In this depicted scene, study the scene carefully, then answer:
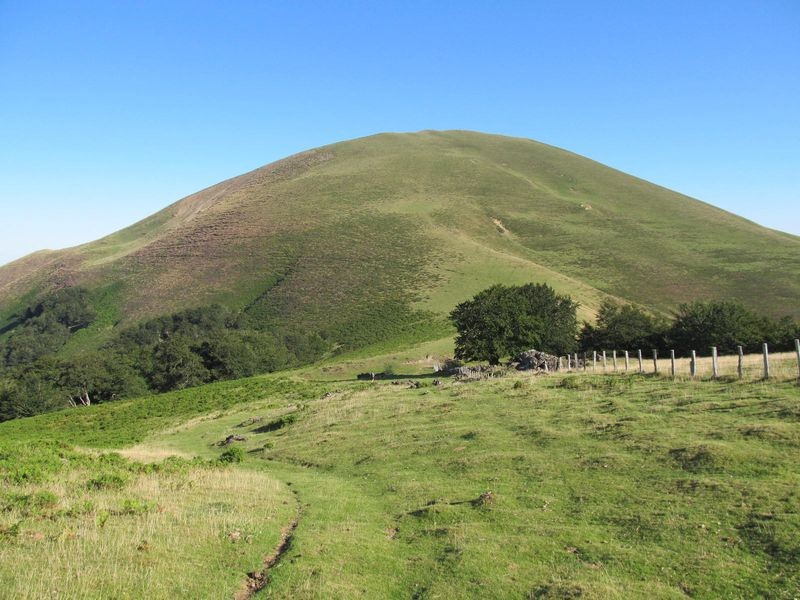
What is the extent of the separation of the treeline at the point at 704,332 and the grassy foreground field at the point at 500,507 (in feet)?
128

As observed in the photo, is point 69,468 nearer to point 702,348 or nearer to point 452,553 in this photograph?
point 452,553

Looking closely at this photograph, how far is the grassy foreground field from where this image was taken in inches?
404

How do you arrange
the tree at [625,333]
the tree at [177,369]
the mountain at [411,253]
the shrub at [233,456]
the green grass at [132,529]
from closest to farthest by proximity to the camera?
the green grass at [132,529] < the shrub at [233,456] < the tree at [625,333] < the tree at [177,369] < the mountain at [411,253]

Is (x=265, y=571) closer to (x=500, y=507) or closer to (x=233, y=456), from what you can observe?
(x=500, y=507)

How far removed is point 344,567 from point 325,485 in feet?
27.3

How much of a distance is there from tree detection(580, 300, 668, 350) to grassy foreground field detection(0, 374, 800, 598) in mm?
43620

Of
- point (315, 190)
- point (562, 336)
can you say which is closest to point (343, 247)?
point (315, 190)

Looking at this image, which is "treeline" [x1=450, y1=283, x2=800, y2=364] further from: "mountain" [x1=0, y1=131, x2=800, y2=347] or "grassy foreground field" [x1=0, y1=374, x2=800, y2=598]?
"grassy foreground field" [x1=0, y1=374, x2=800, y2=598]

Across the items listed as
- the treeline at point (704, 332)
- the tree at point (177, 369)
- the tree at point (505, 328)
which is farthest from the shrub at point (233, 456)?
the tree at point (177, 369)

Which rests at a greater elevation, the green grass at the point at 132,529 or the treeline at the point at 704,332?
the green grass at the point at 132,529

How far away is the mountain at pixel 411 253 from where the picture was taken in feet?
350

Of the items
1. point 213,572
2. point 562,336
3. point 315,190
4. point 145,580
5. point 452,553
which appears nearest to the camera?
point 145,580

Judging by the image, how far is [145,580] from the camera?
9.81 meters

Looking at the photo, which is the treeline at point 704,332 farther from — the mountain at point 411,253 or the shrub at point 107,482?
the shrub at point 107,482
